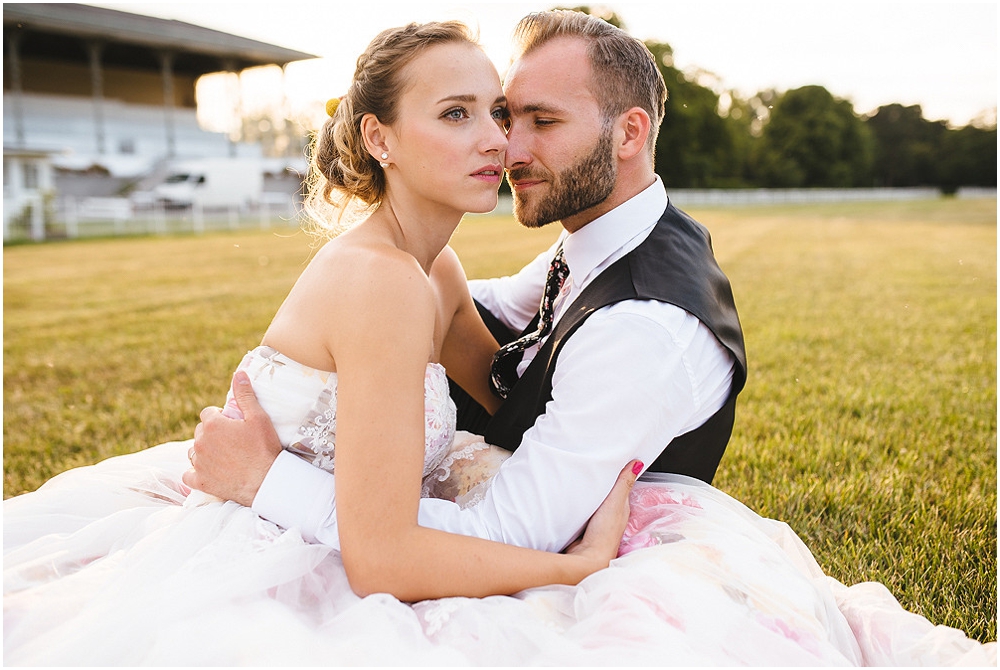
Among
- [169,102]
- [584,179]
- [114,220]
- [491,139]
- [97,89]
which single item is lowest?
[114,220]

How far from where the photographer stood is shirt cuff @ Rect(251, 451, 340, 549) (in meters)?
2.21

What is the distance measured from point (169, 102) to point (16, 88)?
5.40 meters

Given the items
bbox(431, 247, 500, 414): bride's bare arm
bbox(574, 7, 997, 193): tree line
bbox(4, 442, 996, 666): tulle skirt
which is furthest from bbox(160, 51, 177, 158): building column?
bbox(4, 442, 996, 666): tulle skirt

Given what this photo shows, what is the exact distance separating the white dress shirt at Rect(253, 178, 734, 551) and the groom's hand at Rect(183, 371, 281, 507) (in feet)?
0.23

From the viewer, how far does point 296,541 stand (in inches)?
84.0

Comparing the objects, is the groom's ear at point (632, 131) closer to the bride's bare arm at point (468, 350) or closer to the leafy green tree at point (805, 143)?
the bride's bare arm at point (468, 350)

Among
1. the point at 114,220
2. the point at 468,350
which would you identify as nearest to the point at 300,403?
the point at 468,350

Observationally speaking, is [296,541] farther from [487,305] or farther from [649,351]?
[487,305]

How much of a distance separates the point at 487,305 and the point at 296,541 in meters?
1.87

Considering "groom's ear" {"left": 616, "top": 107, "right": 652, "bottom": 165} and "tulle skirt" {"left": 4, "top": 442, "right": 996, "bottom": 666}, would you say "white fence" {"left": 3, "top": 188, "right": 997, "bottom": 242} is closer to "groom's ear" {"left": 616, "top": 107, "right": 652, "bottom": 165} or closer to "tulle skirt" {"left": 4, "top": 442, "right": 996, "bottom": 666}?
"groom's ear" {"left": 616, "top": 107, "right": 652, "bottom": 165}

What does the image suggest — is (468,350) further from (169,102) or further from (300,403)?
(169,102)

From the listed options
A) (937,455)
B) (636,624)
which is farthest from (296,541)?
(937,455)

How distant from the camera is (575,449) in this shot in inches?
85.9

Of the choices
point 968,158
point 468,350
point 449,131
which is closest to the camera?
point 449,131
